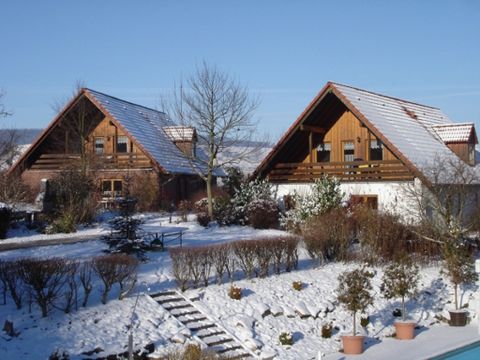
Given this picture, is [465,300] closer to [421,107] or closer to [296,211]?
[296,211]

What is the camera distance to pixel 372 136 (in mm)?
29656

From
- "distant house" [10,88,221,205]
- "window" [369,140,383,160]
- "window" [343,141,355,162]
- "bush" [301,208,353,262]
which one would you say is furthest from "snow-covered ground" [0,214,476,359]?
"distant house" [10,88,221,205]

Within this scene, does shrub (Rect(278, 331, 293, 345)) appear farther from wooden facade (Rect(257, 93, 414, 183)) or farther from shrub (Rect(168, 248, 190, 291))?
wooden facade (Rect(257, 93, 414, 183))

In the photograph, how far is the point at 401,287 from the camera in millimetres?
16531

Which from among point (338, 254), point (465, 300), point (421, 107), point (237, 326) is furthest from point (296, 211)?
point (421, 107)

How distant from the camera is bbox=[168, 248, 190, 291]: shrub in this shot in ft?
52.1

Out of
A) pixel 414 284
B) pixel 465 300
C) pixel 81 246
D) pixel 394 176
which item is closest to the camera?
pixel 414 284

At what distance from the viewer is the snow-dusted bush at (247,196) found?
A: 87.1ft

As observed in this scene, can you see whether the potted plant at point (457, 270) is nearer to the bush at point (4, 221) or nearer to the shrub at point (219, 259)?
the shrub at point (219, 259)

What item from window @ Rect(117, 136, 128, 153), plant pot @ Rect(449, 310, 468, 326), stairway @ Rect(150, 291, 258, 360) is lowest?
plant pot @ Rect(449, 310, 468, 326)

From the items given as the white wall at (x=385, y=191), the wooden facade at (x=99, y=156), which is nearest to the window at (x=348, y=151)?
the white wall at (x=385, y=191)

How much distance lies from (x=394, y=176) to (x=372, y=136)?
9.51ft

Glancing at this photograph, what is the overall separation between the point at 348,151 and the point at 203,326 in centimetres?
1768

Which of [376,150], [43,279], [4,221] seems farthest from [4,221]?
[376,150]
